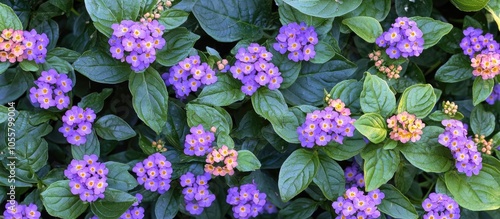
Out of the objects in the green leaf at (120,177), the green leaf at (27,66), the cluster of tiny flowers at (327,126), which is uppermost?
the green leaf at (27,66)

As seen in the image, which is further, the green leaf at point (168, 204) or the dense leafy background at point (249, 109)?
the green leaf at point (168, 204)

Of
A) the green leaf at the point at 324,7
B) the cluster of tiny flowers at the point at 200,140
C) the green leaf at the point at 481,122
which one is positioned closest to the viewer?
the cluster of tiny flowers at the point at 200,140

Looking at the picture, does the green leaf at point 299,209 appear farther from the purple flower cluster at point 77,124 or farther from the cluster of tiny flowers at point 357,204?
the purple flower cluster at point 77,124

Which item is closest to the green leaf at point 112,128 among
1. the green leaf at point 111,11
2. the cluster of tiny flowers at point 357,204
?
the green leaf at point 111,11

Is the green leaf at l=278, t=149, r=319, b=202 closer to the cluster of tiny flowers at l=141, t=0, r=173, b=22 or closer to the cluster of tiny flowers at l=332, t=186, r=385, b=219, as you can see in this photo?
the cluster of tiny flowers at l=332, t=186, r=385, b=219

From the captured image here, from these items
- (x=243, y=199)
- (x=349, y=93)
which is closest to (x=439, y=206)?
(x=349, y=93)

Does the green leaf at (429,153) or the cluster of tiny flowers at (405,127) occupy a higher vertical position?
the cluster of tiny flowers at (405,127)

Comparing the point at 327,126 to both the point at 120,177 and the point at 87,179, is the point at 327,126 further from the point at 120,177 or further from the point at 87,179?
the point at 87,179
